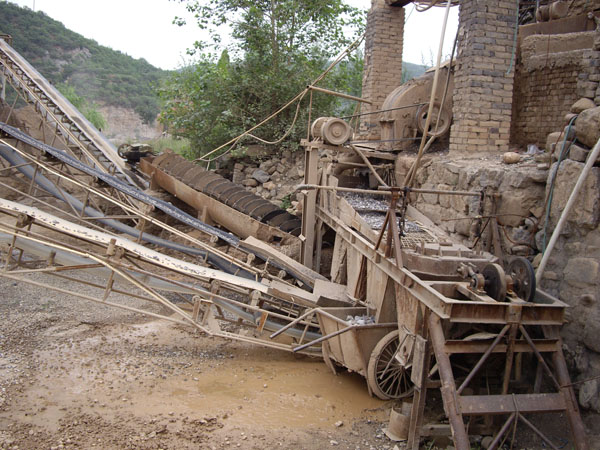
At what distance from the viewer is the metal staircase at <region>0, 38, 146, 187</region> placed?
13.2m

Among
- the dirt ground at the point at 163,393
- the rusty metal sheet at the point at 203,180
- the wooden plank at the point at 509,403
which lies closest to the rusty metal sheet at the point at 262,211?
the rusty metal sheet at the point at 203,180

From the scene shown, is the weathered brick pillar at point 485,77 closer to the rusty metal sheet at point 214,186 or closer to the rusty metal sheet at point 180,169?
the rusty metal sheet at point 214,186

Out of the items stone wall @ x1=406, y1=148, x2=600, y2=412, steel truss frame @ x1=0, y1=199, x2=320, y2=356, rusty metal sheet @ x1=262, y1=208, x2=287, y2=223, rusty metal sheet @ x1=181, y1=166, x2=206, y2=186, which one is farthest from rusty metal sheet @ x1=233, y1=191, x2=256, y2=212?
stone wall @ x1=406, y1=148, x2=600, y2=412

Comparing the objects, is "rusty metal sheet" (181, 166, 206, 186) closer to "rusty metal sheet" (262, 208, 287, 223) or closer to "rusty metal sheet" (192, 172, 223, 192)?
"rusty metal sheet" (192, 172, 223, 192)

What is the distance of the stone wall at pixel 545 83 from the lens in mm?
7801

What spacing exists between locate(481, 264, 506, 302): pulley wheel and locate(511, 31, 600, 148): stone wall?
4.10m

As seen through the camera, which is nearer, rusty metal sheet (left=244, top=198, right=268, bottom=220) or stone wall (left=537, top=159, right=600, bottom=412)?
stone wall (left=537, top=159, right=600, bottom=412)

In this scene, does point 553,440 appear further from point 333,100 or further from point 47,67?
point 47,67

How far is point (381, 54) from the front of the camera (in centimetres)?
1122

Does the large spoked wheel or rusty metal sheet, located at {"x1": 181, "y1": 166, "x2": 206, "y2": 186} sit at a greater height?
rusty metal sheet, located at {"x1": 181, "y1": 166, "x2": 206, "y2": 186}

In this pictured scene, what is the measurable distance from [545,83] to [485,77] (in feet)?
3.68

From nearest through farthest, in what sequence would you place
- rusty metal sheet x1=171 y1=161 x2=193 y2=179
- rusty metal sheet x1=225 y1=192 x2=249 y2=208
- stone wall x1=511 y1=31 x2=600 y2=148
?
1. stone wall x1=511 y1=31 x2=600 y2=148
2. rusty metal sheet x1=225 y1=192 x2=249 y2=208
3. rusty metal sheet x1=171 y1=161 x2=193 y2=179

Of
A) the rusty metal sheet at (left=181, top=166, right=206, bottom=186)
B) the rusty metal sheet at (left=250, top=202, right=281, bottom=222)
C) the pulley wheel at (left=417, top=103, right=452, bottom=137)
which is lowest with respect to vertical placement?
the rusty metal sheet at (left=250, top=202, right=281, bottom=222)

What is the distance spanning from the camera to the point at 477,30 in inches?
302
